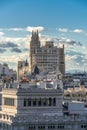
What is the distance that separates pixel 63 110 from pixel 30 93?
427 cm

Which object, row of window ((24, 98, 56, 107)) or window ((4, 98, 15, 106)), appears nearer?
row of window ((24, 98, 56, 107))

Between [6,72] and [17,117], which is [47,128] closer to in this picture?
[17,117]

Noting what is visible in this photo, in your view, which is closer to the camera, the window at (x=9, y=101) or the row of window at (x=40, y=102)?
the row of window at (x=40, y=102)

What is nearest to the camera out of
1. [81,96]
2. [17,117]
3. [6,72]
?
[17,117]

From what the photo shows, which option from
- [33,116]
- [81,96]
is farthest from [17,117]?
[81,96]

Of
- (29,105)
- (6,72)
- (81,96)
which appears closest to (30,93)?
(29,105)

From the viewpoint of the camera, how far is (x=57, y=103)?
272 ft

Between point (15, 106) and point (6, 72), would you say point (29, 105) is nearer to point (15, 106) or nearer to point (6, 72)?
point (15, 106)

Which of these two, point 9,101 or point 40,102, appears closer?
point 40,102

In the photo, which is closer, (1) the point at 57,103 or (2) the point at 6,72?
(1) the point at 57,103

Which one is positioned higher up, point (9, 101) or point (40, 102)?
point (9, 101)

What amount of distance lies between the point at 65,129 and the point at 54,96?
343 centimetres

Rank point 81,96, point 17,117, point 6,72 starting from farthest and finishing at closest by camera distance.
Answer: point 6,72, point 81,96, point 17,117

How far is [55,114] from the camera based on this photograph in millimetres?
82375
